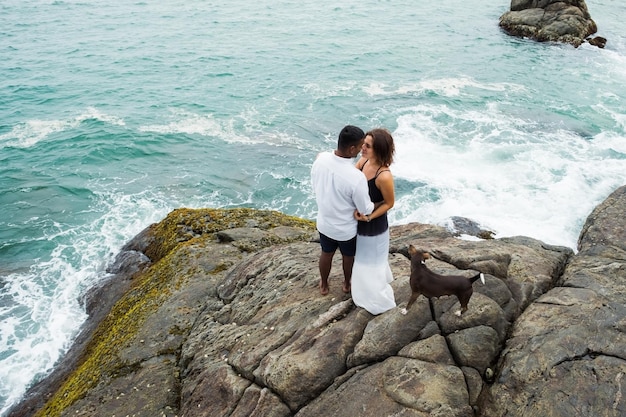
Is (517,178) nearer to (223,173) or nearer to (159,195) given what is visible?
(223,173)

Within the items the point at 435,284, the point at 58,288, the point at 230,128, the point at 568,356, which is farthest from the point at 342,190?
the point at 230,128

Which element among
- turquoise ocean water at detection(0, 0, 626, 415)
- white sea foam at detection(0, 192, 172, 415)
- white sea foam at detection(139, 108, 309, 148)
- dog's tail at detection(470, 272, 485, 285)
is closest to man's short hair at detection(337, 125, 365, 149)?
dog's tail at detection(470, 272, 485, 285)

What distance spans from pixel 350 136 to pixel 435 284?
252cm

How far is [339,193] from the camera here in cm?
718

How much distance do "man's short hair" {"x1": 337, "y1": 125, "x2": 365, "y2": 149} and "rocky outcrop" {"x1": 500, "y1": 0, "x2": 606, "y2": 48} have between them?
4783cm

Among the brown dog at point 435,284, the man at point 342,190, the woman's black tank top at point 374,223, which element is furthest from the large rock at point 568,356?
the man at point 342,190

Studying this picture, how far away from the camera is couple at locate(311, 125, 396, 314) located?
23.0 feet

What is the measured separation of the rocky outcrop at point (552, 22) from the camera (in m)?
46.4

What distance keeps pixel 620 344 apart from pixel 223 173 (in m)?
21.5

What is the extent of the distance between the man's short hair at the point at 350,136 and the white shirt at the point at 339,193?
0.85 feet

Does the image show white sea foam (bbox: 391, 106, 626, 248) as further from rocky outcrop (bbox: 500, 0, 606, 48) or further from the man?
rocky outcrop (bbox: 500, 0, 606, 48)

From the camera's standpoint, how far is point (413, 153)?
26.5 metres

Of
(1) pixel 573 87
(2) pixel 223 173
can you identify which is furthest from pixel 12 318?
(1) pixel 573 87

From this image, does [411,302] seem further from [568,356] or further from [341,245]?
[568,356]
